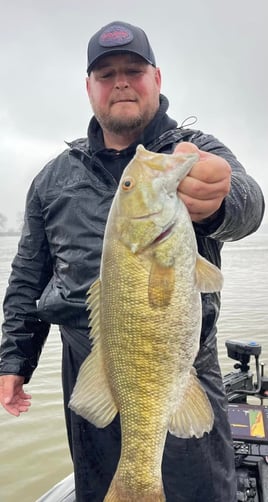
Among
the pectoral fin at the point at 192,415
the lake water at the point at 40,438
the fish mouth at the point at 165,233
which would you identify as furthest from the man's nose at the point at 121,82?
the lake water at the point at 40,438

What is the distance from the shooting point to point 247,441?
335cm

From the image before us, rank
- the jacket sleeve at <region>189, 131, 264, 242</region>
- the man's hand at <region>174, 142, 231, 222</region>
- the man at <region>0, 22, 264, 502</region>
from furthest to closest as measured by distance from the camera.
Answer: the man at <region>0, 22, 264, 502</region> < the jacket sleeve at <region>189, 131, 264, 242</region> < the man's hand at <region>174, 142, 231, 222</region>

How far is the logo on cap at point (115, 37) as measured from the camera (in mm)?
2731

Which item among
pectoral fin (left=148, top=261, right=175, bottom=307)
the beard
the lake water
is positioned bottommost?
the lake water

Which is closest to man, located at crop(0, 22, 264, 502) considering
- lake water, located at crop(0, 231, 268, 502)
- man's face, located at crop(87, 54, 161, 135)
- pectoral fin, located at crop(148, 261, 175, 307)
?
man's face, located at crop(87, 54, 161, 135)

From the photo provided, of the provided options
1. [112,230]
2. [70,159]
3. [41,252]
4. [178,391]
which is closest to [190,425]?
[178,391]

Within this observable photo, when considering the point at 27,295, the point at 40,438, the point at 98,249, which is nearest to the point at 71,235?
the point at 98,249

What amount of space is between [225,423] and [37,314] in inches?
49.9

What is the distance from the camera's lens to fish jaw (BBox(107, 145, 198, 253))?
185 centimetres

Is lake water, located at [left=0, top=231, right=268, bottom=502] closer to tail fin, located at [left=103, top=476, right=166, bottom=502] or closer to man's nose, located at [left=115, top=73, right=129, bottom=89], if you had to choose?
tail fin, located at [left=103, top=476, right=166, bottom=502]

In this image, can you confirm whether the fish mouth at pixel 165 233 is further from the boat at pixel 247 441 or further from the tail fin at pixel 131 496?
the boat at pixel 247 441

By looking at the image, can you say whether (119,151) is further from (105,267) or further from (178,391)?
(178,391)

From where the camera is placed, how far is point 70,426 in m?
3.01

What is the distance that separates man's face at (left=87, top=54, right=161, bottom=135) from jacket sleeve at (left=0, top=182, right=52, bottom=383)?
694mm
